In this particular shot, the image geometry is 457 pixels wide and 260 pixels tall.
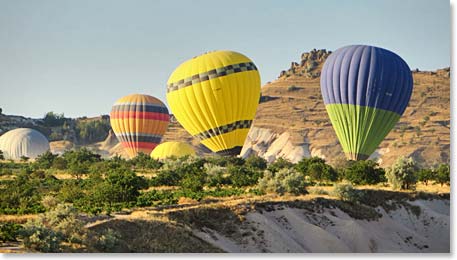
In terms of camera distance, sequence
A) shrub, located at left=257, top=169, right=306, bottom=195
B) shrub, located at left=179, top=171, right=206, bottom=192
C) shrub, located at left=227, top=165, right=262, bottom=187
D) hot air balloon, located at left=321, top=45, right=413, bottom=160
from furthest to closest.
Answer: hot air balloon, located at left=321, top=45, right=413, bottom=160 → shrub, located at left=227, top=165, right=262, bottom=187 → shrub, located at left=179, top=171, right=206, bottom=192 → shrub, located at left=257, top=169, right=306, bottom=195

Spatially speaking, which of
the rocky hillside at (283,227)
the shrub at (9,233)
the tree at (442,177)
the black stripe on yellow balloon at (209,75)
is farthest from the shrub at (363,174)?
the shrub at (9,233)

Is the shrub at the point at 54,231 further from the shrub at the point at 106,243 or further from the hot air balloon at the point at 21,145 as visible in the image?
the hot air balloon at the point at 21,145

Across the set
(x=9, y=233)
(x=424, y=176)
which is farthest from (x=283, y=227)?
(x=424, y=176)

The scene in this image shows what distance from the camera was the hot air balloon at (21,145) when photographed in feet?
276

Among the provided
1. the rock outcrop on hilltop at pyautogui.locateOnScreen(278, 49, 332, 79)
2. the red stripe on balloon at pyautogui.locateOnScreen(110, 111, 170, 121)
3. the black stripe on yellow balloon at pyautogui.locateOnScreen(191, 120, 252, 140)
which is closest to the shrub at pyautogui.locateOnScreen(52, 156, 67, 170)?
the red stripe on balloon at pyautogui.locateOnScreen(110, 111, 170, 121)

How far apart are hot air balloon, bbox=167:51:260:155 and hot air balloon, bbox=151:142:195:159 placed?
17246 millimetres

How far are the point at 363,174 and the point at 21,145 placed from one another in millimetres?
49133

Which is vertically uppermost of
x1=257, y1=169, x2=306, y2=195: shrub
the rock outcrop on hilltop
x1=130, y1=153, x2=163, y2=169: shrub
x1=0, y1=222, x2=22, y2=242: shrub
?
the rock outcrop on hilltop

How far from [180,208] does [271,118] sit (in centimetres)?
11012

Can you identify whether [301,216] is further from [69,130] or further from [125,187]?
[69,130]

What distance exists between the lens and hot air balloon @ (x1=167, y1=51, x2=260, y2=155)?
174 ft

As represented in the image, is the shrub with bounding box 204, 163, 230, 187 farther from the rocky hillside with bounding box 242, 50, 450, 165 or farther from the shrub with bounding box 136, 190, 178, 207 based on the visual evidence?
the rocky hillside with bounding box 242, 50, 450, 165

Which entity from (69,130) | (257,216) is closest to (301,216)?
(257,216)

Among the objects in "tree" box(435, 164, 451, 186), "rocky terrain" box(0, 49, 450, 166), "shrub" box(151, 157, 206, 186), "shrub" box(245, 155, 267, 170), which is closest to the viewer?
"shrub" box(151, 157, 206, 186)
